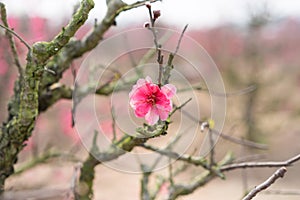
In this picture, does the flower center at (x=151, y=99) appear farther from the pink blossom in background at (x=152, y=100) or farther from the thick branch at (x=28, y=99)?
the thick branch at (x=28, y=99)

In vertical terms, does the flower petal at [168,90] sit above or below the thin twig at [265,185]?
above

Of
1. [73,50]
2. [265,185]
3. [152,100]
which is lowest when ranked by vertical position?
[265,185]

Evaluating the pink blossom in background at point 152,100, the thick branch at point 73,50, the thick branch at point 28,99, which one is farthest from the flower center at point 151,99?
the thick branch at point 73,50

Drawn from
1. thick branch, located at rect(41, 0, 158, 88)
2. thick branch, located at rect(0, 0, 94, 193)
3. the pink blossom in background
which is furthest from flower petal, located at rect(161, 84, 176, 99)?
thick branch, located at rect(41, 0, 158, 88)

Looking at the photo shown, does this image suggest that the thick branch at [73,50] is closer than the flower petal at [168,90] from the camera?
No

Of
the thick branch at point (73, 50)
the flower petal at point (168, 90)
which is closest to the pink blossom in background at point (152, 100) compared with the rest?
the flower petal at point (168, 90)

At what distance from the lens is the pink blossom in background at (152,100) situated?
755 mm

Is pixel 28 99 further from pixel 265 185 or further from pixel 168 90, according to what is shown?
pixel 265 185

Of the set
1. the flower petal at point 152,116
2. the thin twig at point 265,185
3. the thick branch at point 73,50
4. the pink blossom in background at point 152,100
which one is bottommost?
the thin twig at point 265,185

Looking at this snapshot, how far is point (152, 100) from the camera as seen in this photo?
76 centimetres

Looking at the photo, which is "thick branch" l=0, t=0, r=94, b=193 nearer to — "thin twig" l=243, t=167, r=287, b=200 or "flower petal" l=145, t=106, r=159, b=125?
"flower petal" l=145, t=106, r=159, b=125

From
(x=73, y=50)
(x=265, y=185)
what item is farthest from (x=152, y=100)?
(x=73, y=50)

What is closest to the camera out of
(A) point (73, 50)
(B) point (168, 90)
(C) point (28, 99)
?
(B) point (168, 90)

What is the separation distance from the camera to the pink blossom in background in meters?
0.76
